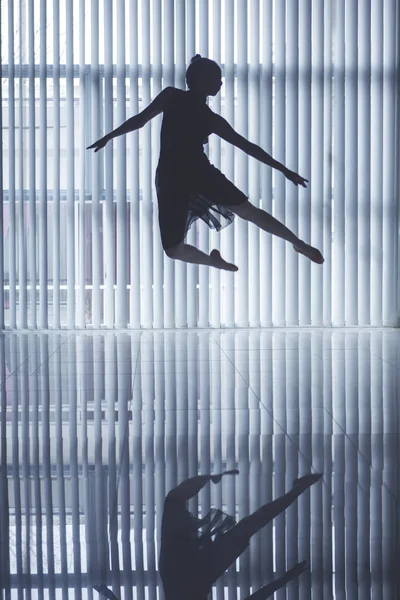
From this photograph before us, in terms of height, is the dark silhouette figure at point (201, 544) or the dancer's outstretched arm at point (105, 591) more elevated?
the dark silhouette figure at point (201, 544)

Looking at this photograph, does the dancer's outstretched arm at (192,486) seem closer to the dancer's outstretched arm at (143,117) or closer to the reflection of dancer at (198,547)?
the reflection of dancer at (198,547)

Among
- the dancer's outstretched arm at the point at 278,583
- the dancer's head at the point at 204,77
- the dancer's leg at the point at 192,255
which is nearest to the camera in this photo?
the dancer's outstretched arm at the point at 278,583

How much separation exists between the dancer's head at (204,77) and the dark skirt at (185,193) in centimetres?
26

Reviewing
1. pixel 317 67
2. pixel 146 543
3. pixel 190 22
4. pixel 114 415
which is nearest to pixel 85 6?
pixel 190 22

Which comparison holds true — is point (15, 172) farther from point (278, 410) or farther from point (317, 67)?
point (278, 410)

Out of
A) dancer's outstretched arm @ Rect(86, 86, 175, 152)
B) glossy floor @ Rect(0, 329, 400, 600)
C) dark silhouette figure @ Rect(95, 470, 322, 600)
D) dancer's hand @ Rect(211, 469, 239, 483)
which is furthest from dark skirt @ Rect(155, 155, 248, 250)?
dark silhouette figure @ Rect(95, 470, 322, 600)

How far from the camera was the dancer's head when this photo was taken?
10.5 ft

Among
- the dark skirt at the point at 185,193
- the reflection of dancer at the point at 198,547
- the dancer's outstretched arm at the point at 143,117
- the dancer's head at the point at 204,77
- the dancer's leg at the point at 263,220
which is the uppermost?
the dancer's head at the point at 204,77

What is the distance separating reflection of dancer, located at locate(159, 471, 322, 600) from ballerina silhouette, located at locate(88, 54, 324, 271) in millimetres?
1757

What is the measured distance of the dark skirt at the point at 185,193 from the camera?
331 cm

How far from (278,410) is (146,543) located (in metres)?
1.11

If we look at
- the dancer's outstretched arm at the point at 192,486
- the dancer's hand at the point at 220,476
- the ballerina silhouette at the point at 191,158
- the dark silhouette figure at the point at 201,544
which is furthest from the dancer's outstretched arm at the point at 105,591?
the ballerina silhouette at the point at 191,158

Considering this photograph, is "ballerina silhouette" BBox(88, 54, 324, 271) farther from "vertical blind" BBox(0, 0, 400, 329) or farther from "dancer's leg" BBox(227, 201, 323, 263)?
"vertical blind" BBox(0, 0, 400, 329)

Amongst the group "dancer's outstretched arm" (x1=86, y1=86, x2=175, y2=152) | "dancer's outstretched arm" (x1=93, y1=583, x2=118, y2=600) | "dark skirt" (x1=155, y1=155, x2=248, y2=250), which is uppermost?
"dancer's outstretched arm" (x1=86, y1=86, x2=175, y2=152)
